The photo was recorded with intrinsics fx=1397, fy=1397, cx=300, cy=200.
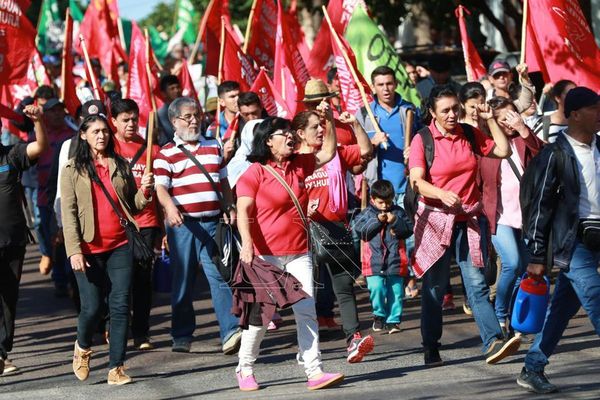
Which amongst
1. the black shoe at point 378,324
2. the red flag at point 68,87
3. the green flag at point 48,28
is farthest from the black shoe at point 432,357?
the green flag at point 48,28

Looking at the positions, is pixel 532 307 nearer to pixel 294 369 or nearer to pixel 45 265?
pixel 294 369

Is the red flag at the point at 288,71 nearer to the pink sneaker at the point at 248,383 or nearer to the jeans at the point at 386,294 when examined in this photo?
the jeans at the point at 386,294

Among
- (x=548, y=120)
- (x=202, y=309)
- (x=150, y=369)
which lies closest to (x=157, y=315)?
(x=202, y=309)

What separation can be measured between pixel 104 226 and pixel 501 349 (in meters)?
2.83

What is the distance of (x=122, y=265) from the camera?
31.6 ft

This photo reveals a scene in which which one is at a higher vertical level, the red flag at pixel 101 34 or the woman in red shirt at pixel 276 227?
the red flag at pixel 101 34

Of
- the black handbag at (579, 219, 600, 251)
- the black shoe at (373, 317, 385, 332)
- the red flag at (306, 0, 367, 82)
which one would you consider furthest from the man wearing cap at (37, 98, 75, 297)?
the black handbag at (579, 219, 600, 251)

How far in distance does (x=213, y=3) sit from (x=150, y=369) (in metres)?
7.41

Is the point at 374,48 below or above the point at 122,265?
above

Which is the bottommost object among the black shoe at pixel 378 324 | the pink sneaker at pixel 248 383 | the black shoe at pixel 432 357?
the black shoe at pixel 378 324

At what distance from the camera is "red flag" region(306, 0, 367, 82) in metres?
15.1

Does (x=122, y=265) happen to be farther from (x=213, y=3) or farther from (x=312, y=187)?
(x=213, y=3)

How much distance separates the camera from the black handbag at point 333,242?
10.4 meters

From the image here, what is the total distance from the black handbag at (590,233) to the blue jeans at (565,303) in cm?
4
